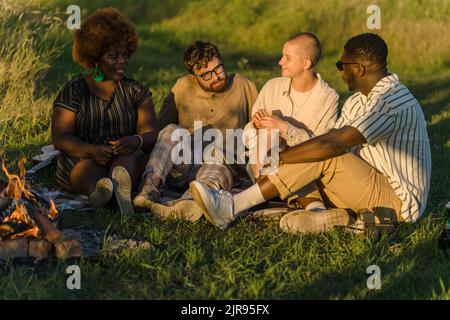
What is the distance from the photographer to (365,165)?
673cm

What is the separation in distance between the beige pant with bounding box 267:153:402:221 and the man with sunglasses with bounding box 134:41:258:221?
2.28ft

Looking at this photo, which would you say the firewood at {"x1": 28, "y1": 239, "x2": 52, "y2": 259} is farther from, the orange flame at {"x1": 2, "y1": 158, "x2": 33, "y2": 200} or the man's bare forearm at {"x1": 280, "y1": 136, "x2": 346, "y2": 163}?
the man's bare forearm at {"x1": 280, "y1": 136, "x2": 346, "y2": 163}

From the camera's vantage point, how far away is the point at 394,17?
54.9ft

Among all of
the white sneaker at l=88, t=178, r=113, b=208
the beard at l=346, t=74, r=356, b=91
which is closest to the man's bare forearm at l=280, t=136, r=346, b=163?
the beard at l=346, t=74, r=356, b=91

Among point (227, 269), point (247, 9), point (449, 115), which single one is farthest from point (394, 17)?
point (227, 269)

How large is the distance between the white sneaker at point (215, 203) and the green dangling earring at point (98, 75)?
1496 millimetres

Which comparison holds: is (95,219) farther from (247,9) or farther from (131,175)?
(247,9)

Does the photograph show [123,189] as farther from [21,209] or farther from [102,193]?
[21,209]

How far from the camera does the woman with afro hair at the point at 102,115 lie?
7.46m

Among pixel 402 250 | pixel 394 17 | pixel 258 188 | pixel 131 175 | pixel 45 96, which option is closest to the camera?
pixel 402 250

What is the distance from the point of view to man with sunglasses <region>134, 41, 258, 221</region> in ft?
24.3

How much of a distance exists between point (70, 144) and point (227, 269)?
2.16 metres

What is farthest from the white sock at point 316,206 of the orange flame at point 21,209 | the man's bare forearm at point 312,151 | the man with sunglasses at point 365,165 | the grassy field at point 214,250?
the orange flame at point 21,209

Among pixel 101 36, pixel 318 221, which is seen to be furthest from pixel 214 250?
pixel 101 36
